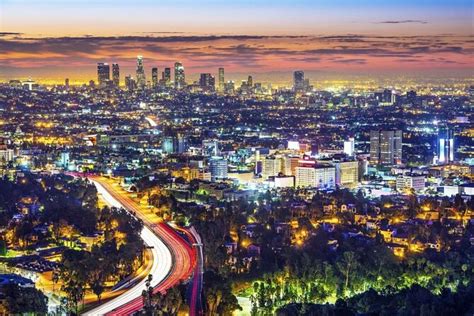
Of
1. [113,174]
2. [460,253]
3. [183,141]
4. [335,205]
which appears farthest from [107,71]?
[460,253]

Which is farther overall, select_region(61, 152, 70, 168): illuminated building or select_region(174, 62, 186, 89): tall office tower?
select_region(174, 62, 186, 89): tall office tower

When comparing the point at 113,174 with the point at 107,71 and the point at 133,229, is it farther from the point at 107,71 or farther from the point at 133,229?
the point at 107,71

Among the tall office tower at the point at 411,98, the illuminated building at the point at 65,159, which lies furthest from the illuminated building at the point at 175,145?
the tall office tower at the point at 411,98

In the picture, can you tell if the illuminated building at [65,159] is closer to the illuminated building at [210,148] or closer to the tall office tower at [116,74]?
the illuminated building at [210,148]

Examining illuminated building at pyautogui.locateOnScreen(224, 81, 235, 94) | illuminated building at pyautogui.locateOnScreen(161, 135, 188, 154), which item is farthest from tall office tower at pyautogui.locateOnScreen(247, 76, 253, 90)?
illuminated building at pyautogui.locateOnScreen(161, 135, 188, 154)

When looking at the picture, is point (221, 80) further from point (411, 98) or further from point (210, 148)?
point (210, 148)

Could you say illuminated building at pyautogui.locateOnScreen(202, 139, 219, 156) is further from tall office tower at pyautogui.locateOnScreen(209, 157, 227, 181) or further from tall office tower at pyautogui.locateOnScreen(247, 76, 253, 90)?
tall office tower at pyautogui.locateOnScreen(247, 76, 253, 90)
